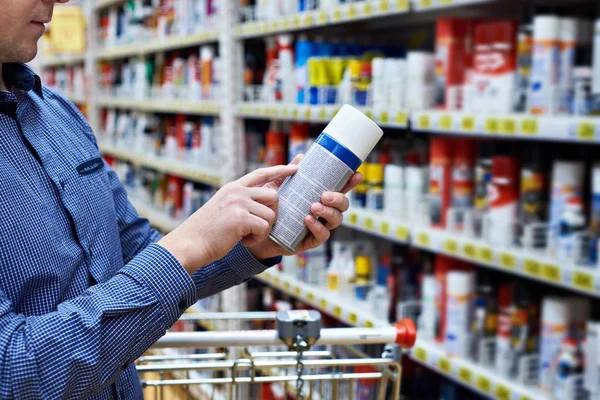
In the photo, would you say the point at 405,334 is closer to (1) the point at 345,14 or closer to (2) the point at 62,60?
(1) the point at 345,14

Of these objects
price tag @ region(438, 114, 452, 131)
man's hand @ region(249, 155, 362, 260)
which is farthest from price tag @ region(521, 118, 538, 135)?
man's hand @ region(249, 155, 362, 260)

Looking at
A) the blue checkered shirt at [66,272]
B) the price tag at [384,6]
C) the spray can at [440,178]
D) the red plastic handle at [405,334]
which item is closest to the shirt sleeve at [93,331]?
the blue checkered shirt at [66,272]

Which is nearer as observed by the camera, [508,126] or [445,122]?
[508,126]

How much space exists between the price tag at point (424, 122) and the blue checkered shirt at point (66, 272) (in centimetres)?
103

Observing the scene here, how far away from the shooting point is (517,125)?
1.90 metres

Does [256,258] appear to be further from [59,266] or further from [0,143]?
[0,143]

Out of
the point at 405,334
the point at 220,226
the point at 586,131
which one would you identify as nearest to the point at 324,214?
the point at 220,226

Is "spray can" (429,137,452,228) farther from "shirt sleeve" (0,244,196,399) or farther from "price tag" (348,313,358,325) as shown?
"shirt sleeve" (0,244,196,399)

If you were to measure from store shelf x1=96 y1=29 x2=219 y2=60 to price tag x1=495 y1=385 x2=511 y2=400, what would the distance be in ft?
7.43

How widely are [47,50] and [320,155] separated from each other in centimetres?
640

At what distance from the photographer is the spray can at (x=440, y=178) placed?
2.30 metres

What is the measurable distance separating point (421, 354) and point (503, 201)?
0.55 metres

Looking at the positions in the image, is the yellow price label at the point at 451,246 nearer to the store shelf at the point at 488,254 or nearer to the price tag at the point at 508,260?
the store shelf at the point at 488,254

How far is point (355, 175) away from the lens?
121 cm
